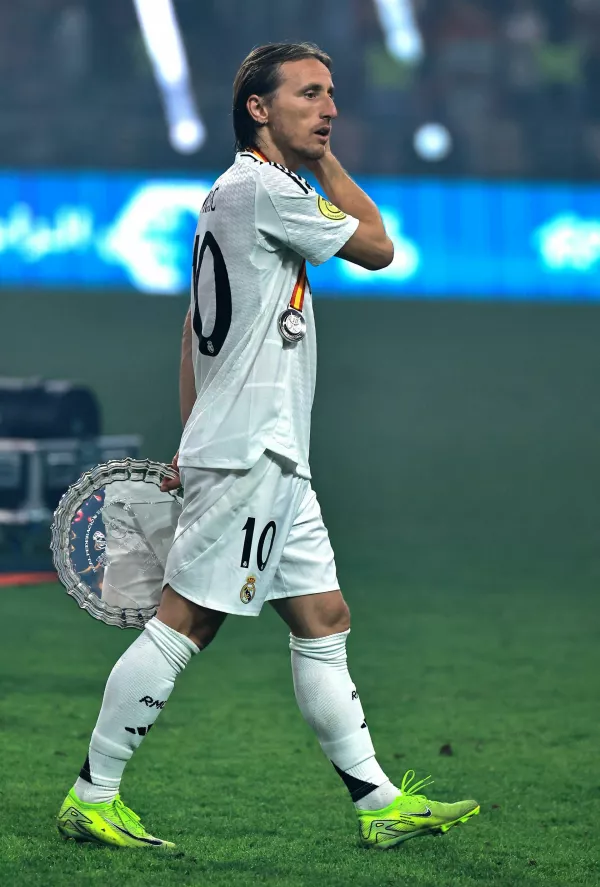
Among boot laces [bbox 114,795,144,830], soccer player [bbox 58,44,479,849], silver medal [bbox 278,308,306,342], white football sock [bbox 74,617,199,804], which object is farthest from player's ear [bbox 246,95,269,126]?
boot laces [bbox 114,795,144,830]

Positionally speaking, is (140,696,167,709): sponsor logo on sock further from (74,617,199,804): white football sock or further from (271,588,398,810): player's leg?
(271,588,398,810): player's leg

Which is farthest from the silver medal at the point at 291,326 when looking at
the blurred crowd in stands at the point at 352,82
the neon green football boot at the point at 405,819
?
the blurred crowd in stands at the point at 352,82

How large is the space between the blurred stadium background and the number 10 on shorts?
7.47 metres

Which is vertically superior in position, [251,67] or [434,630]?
[251,67]

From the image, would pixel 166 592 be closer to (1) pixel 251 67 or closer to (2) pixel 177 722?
Result: (1) pixel 251 67

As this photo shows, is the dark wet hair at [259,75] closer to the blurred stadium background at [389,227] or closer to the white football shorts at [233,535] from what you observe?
the white football shorts at [233,535]

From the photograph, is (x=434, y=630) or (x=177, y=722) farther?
(x=434, y=630)

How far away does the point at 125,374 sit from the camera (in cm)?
1477

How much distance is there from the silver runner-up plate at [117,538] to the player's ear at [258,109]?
31.7 inches

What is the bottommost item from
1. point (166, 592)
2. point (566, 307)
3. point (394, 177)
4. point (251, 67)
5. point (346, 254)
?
point (166, 592)

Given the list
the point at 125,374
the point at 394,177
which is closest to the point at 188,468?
the point at 125,374

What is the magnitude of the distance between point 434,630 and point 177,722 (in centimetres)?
216

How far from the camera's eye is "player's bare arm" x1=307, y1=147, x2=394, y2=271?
2959mm

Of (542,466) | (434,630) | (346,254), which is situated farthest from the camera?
(542,466)
